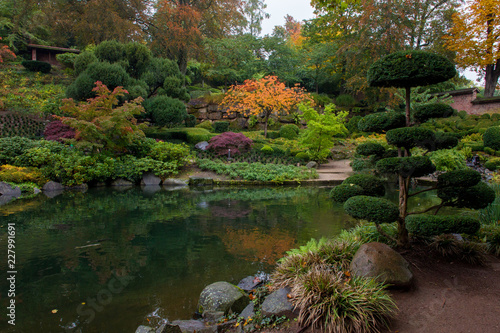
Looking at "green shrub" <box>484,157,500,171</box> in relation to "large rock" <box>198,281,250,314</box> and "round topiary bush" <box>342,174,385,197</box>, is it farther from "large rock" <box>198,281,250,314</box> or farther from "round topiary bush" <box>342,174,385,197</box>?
"large rock" <box>198,281,250,314</box>

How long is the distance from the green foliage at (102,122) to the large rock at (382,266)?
10.1 meters

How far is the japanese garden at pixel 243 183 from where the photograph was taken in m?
Answer: 2.89

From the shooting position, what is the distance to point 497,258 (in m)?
3.64

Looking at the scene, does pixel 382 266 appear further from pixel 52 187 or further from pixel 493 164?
pixel 493 164

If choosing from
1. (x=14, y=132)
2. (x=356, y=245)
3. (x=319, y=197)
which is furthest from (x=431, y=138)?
(x=14, y=132)

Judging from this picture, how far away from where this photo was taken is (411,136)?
331 cm

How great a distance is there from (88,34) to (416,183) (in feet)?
63.0

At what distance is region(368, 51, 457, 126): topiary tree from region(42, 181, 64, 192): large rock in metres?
10.7

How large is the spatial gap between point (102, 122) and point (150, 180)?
108 inches

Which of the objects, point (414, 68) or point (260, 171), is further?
point (260, 171)

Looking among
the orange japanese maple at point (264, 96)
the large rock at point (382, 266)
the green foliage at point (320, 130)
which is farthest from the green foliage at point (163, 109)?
the large rock at point (382, 266)

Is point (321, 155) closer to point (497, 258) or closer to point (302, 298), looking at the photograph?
point (497, 258)

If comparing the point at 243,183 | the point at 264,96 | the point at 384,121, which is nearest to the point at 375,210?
the point at 384,121

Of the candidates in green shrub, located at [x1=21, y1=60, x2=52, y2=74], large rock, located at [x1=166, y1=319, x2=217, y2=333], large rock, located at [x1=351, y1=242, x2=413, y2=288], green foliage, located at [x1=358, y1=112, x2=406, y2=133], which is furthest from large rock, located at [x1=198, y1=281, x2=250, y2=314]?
green shrub, located at [x1=21, y1=60, x2=52, y2=74]
